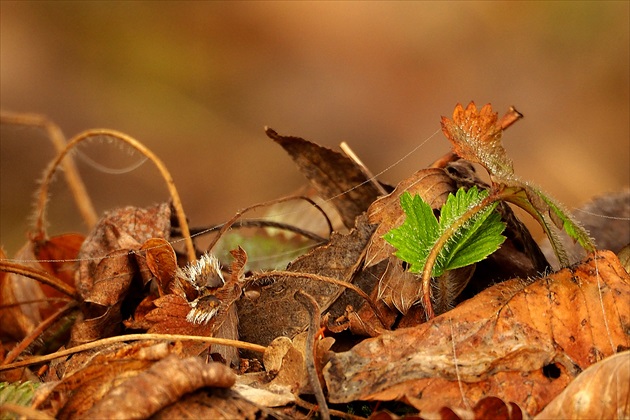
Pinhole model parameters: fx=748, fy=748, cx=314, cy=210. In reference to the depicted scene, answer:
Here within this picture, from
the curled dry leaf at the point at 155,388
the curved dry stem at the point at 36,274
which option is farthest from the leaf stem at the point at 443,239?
the curved dry stem at the point at 36,274

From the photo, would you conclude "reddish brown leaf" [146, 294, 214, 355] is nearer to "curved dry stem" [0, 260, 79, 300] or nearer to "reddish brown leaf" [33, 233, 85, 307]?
"curved dry stem" [0, 260, 79, 300]

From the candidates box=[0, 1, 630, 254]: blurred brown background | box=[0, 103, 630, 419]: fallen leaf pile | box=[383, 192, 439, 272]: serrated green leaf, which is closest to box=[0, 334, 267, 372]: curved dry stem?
box=[0, 103, 630, 419]: fallen leaf pile

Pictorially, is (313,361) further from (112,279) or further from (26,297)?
(26,297)

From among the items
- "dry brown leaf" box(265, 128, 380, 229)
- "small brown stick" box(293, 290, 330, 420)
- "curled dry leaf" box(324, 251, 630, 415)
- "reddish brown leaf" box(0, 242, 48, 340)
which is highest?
"reddish brown leaf" box(0, 242, 48, 340)

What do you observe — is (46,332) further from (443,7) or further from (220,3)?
(443,7)

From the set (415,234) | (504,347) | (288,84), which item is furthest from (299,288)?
(288,84)

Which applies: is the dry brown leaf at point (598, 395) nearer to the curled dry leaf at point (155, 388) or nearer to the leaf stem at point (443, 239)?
the leaf stem at point (443, 239)

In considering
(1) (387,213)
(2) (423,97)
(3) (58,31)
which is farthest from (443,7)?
(1) (387,213)
